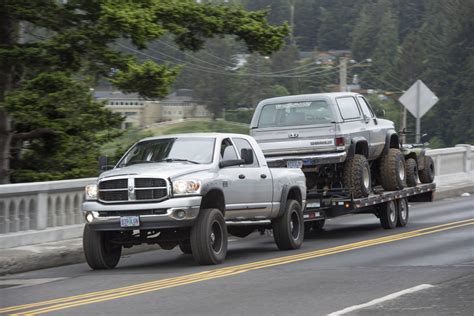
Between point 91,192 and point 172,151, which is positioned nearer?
point 91,192

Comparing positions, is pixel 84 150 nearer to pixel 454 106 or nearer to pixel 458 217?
pixel 458 217

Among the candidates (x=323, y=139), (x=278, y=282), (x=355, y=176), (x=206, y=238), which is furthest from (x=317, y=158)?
(x=278, y=282)

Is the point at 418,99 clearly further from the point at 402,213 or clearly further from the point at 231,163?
the point at 231,163

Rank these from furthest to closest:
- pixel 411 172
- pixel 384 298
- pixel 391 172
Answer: pixel 411 172 < pixel 391 172 < pixel 384 298

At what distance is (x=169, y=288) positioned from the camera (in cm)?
1245

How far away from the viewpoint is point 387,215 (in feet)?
70.0

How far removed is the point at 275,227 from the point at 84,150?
25.9ft

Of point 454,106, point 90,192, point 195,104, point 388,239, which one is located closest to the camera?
point 90,192

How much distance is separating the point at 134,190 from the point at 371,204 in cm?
656

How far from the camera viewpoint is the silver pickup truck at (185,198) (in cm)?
1487

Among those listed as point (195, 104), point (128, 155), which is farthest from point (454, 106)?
point (128, 155)

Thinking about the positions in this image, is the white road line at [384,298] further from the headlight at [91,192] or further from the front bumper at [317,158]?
the front bumper at [317,158]

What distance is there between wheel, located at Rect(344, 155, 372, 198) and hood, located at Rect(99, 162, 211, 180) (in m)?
4.75

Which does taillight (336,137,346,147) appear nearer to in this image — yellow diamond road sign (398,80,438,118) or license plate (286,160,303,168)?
license plate (286,160,303,168)
